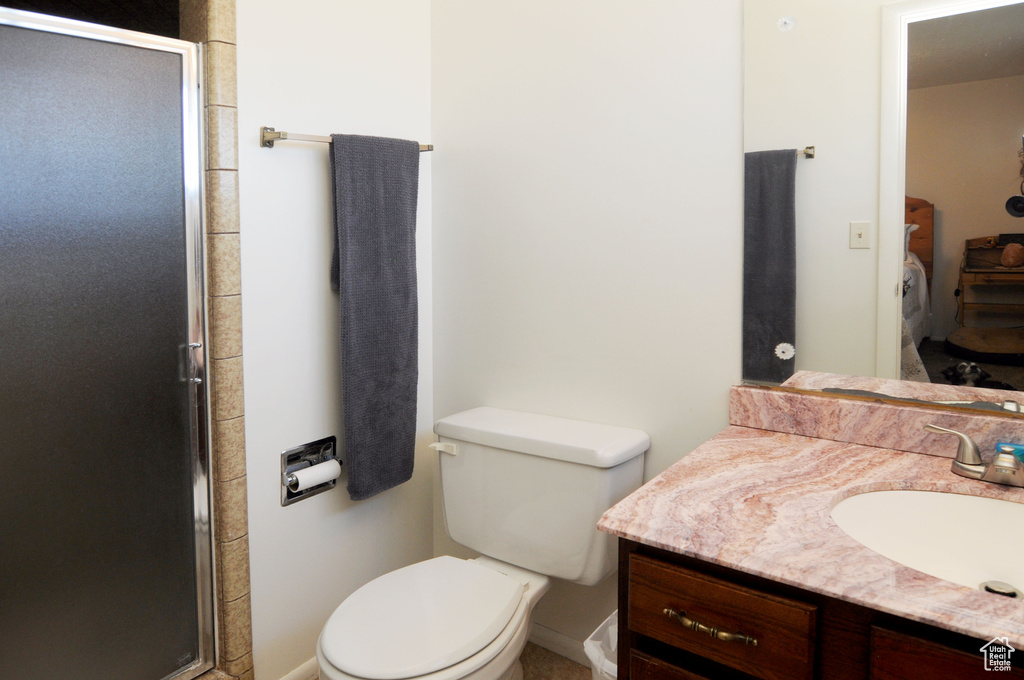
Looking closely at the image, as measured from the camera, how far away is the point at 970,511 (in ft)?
3.57

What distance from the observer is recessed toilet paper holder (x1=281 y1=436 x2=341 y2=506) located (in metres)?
1.73

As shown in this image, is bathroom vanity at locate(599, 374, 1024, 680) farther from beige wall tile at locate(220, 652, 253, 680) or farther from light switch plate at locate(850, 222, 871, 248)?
beige wall tile at locate(220, 652, 253, 680)

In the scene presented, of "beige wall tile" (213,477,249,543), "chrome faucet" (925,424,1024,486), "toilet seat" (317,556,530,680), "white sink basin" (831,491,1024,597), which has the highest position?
"chrome faucet" (925,424,1024,486)

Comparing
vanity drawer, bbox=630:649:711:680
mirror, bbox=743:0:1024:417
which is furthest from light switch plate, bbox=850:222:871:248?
vanity drawer, bbox=630:649:711:680

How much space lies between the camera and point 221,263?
153 cm

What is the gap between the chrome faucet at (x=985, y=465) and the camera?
1120mm

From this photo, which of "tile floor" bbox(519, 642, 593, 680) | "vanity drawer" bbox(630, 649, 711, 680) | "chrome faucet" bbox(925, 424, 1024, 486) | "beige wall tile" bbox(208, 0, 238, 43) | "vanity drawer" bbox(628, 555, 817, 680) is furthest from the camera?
"tile floor" bbox(519, 642, 593, 680)

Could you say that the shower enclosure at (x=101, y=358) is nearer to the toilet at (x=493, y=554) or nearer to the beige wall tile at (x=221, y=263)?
the beige wall tile at (x=221, y=263)

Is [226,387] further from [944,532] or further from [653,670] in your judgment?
[944,532]

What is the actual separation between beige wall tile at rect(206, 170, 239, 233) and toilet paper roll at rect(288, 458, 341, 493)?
640 millimetres

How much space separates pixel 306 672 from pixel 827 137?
1.88 m

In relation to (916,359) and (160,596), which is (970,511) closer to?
(916,359)

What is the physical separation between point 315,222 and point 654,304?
912 millimetres

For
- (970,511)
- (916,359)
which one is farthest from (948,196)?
(970,511)
